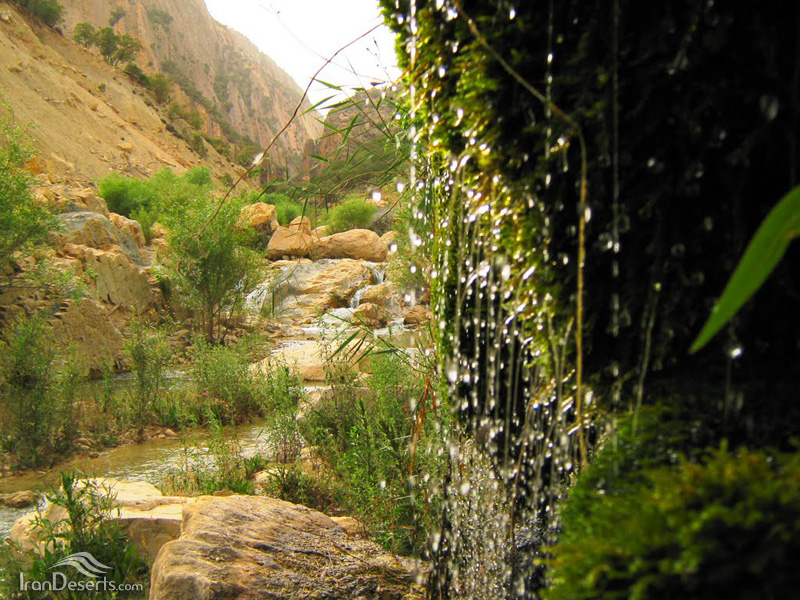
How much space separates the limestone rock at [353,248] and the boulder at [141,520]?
19929 mm

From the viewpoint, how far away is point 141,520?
12.0 ft

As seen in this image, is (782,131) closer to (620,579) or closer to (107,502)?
(620,579)

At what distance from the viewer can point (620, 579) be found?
0.69 metres

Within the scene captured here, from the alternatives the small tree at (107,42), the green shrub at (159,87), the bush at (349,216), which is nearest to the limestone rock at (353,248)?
the bush at (349,216)

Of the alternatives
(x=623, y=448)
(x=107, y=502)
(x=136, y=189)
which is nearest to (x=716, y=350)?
(x=623, y=448)

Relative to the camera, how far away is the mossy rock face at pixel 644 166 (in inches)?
31.1

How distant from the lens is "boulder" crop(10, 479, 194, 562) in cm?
362

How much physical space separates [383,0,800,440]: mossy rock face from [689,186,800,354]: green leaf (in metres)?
0.36

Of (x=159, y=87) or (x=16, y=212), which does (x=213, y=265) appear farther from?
(x=159, y=87)

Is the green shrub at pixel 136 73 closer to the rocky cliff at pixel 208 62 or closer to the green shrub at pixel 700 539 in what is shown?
the rocky cliff at pixel 208 62

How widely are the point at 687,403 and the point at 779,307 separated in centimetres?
21

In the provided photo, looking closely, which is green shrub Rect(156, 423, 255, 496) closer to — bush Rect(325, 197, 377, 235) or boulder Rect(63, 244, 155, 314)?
boulder Rect(63, 244, 155, 314)

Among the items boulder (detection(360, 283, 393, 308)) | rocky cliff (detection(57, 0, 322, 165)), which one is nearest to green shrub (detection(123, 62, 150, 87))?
rocky cliff (detection(57, 0, 322, 165))

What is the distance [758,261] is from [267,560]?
2.66m
